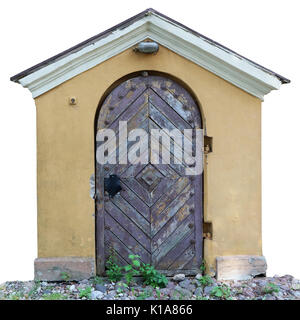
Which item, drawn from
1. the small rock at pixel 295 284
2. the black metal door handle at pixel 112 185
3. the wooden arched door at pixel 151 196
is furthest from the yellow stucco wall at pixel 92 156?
the small rock at pixel 295 284

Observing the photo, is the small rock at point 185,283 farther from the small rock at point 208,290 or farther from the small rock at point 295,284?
the small rock at point 295,284

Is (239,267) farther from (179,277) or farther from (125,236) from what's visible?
(125,236)

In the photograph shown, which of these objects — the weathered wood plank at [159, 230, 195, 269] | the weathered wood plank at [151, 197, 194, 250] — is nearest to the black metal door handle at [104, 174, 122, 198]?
the weathered wood plank at [151, 197, 194, 250]

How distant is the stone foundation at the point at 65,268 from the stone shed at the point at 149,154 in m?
0.01

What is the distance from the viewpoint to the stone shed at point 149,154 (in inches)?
191

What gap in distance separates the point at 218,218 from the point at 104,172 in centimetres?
160

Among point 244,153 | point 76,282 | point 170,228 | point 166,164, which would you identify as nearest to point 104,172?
point 166,164

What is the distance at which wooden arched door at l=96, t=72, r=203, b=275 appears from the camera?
4934mm

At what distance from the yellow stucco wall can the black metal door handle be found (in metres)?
0.26

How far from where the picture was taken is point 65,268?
490cm

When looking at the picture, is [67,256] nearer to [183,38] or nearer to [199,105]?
[199,105]

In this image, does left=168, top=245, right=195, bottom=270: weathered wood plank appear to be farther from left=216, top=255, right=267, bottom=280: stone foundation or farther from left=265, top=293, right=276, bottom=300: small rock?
left=265, top=293, right=276, bottom=300: small rock

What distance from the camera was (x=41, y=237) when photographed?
16.2ft

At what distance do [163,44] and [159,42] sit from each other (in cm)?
6
